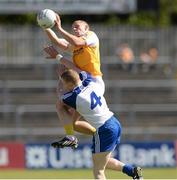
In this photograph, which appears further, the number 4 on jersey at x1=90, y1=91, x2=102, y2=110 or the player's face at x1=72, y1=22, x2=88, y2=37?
the player's face at x1=72, y1=22, x2=88, y2=37

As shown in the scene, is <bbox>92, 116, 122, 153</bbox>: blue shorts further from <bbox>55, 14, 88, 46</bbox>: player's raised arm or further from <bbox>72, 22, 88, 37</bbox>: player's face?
<bbox>72, 22, 88, 37</bbox>: player's face

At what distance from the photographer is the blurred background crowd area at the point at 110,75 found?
2614 cm

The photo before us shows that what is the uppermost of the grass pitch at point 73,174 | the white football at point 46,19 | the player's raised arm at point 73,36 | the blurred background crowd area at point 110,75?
the white football at point 46,19

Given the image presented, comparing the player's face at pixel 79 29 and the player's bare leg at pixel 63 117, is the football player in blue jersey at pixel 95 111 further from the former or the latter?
the player's face at pixel 79 29

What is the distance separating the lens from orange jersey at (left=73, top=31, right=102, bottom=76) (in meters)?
15.5

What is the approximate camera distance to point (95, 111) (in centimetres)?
1528

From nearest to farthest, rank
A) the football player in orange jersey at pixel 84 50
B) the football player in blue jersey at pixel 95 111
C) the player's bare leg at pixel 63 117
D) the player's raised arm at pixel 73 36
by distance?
1. the player's raised arm at pixel 73 36
2. the football player in blue jersey at pixel 95 111
3. the football player in orange jersey at pixel 84 50
4. the player's bare leg at pixel 63 117

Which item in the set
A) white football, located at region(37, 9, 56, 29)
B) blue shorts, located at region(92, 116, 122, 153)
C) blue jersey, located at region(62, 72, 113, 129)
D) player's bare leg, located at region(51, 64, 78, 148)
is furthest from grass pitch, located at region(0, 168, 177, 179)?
white football, located at region(37, 9, 56, 29)

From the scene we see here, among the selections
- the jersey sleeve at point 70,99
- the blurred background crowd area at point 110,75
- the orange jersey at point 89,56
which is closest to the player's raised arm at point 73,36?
the orange jersey at point 89,56

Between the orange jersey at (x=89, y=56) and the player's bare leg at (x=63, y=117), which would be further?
the player's bare leg at (x=63, y=117)

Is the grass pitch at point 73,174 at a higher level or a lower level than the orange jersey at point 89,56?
lower

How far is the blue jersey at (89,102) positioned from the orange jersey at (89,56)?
0.21 m

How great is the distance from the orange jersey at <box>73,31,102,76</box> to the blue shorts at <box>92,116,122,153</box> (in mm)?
772

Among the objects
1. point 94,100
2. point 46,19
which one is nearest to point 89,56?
point 94,100
